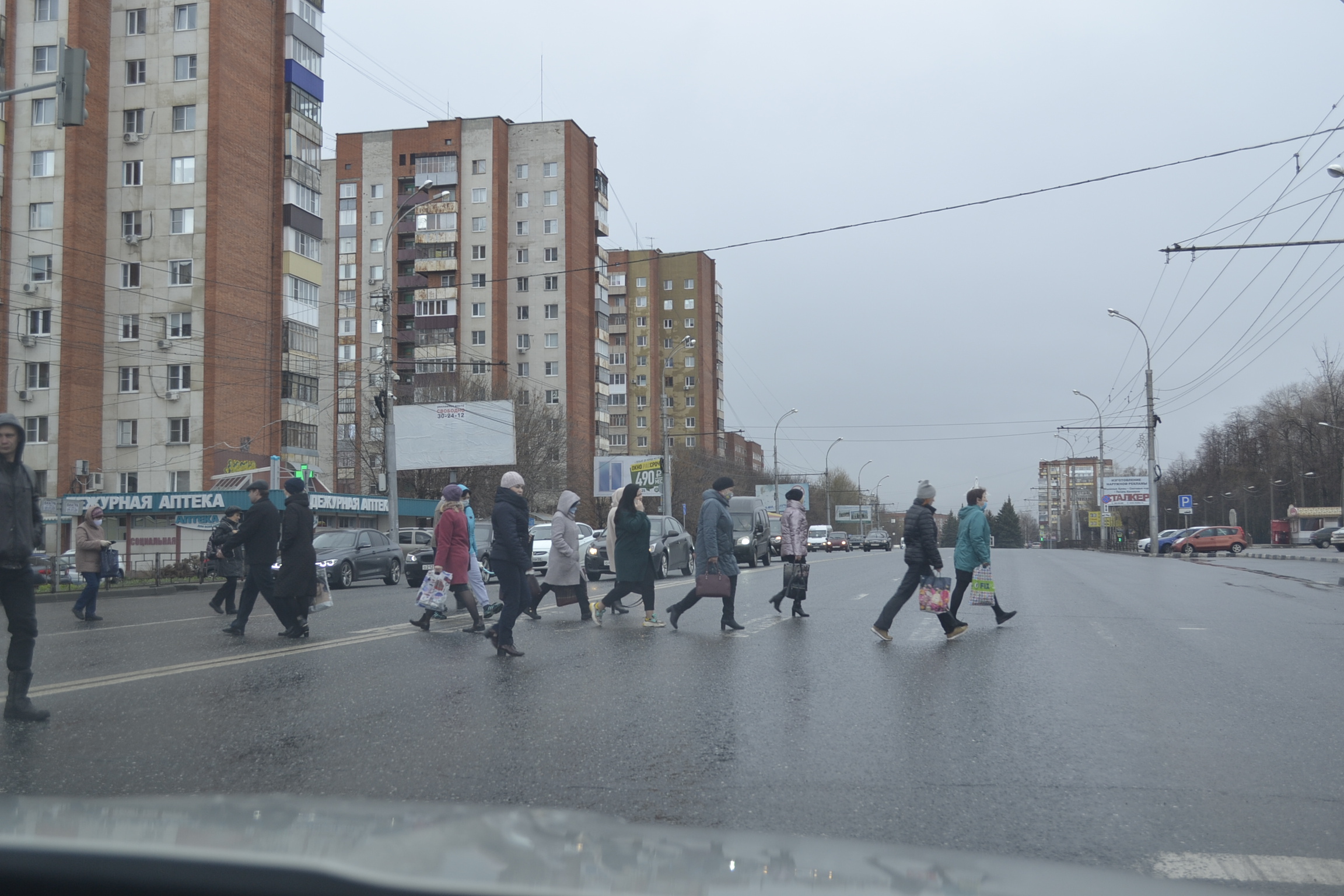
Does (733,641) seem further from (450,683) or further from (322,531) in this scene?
(322,531)

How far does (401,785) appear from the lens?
527 cm

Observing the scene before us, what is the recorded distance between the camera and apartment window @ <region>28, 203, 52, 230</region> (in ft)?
151

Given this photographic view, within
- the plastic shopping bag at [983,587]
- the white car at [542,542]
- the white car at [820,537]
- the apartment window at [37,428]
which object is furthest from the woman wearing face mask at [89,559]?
the white car at [820,537]

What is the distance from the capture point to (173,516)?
3909 centimetres

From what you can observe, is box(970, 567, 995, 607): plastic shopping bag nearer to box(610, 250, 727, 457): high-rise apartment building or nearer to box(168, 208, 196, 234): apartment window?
box(168, 208, 196, 234): apartment window

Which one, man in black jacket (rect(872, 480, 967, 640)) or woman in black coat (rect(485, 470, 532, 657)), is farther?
man in black jacket (rect(872, 480, 967, 640))

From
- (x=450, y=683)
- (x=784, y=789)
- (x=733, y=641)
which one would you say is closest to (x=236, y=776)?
(x=784, y=789)

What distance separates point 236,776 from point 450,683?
3.32 m

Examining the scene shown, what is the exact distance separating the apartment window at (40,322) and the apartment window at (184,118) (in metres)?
9.32

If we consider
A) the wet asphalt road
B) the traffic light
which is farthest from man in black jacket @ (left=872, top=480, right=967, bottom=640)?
the traffic light

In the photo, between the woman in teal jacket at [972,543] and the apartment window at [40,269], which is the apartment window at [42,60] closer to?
the apartment window at [40,269]

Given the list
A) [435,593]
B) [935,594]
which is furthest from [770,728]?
[435,593]

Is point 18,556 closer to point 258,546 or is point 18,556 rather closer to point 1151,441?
point 258,546

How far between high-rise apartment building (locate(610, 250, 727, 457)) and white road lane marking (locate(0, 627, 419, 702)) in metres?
87.7
